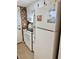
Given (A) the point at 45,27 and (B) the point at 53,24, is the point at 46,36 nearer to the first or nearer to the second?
(A) the point at 45,27

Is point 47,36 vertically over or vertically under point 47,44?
over
